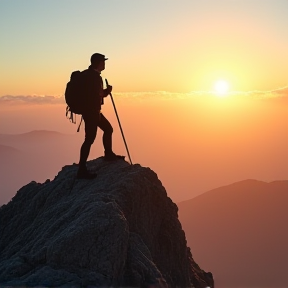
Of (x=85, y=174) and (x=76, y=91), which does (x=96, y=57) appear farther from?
(x=85, y=174)

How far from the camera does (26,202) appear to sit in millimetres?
12367

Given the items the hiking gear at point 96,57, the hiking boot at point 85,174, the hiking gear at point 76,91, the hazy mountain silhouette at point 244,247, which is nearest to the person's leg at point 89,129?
the hiking gear at point 76,91

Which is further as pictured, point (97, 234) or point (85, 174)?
point (85, 174)

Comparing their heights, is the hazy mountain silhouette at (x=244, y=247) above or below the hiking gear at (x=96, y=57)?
below

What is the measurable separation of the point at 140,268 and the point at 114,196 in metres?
2.17

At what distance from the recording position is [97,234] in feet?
26.4

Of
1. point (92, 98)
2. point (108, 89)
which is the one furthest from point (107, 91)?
point (92, 98)

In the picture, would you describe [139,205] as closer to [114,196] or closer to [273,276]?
[114,196]

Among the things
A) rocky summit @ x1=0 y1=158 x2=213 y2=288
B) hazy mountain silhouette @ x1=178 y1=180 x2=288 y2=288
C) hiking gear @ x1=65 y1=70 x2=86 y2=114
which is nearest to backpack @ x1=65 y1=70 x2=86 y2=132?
hiking gear @ x1=65 y1=70 x2=86 y2=114

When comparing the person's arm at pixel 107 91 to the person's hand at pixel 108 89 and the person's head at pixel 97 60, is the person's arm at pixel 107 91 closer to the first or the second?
A: the person's hand at pixel 108 89

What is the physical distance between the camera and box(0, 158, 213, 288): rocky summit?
304 inches

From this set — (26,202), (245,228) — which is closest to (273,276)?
(245,228)

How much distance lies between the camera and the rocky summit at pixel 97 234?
A: 7.71 m

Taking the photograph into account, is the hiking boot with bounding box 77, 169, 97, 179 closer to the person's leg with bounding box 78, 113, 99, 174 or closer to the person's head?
the person's leg with bounding box 78, 113, 99, 174
